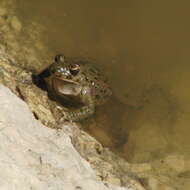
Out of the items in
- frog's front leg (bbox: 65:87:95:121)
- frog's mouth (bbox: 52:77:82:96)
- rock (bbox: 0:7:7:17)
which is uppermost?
rock (bbox: 0:7:7:17)

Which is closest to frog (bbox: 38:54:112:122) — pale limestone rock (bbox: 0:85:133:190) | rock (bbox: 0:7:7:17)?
rock (bbox: 0:7:7:17)

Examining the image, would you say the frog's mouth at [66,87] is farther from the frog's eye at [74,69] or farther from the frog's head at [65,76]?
the frog's eye at [74,69]

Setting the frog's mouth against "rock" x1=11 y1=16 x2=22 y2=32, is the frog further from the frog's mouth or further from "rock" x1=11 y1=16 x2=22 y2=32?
"rock" x1=11 y1=16 x2=22 y2=32

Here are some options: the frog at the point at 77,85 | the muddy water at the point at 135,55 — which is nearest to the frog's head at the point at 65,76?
the frog at the point at 77,85

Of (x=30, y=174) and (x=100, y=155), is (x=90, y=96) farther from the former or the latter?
(x=30, y=174)

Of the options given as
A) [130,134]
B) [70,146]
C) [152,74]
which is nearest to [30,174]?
[70,146]

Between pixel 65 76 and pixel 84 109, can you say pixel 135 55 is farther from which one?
pixel 84 109

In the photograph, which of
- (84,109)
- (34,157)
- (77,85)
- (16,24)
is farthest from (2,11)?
(34,157)

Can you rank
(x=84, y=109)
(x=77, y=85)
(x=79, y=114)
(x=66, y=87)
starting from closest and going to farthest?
(x=79, y=114), (x=84, y=109), (x=66, y=87), (x=77, y=85)
